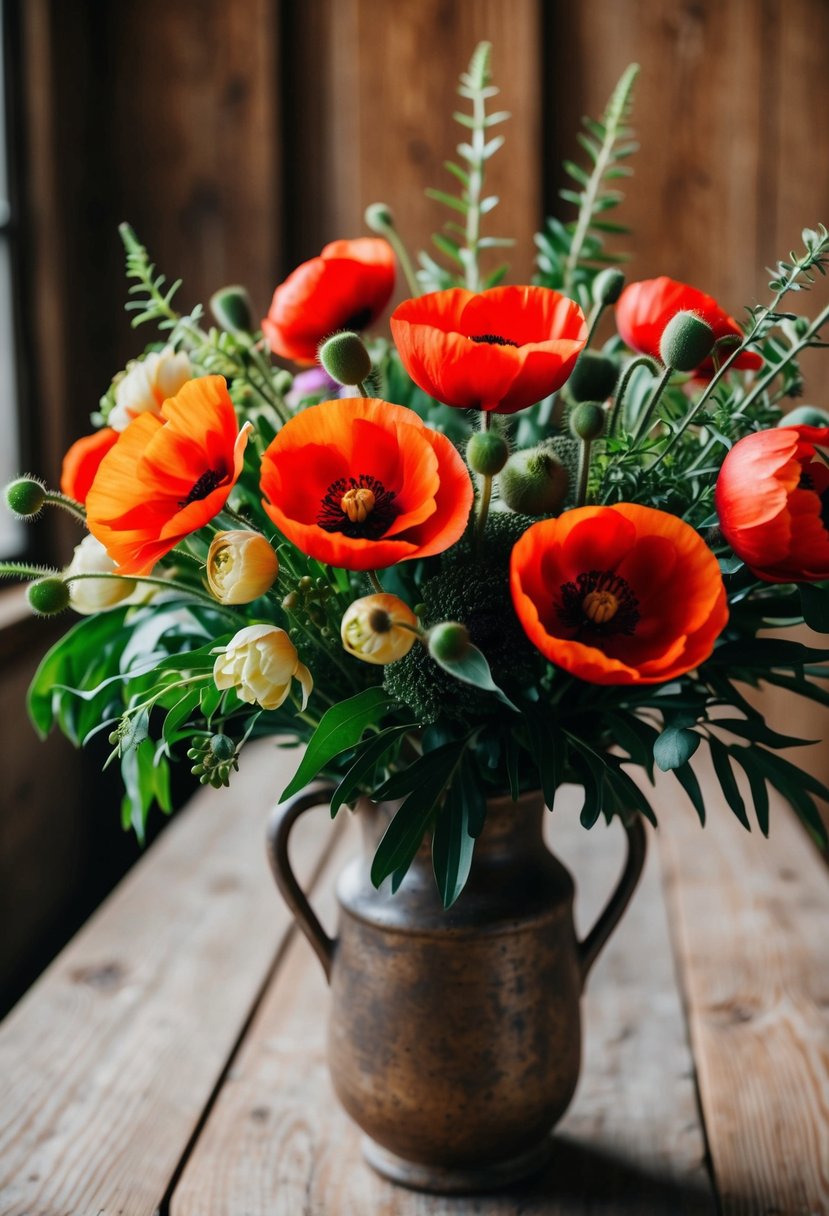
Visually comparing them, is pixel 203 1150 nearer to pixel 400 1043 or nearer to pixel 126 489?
pixel 400 1043

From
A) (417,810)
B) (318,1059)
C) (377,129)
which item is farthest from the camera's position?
(377,129)

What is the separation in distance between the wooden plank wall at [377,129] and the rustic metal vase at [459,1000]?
3.88ft

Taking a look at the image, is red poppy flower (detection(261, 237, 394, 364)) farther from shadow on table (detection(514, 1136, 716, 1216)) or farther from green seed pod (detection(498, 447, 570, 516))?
shadow on table (detection(514, 1136, 716, 1216))

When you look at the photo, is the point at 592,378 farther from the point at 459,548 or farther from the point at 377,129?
the point at 377,129

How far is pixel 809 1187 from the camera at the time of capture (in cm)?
68

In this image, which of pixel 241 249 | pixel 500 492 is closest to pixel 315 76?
pixel 241 249

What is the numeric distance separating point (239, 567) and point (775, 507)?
23cm

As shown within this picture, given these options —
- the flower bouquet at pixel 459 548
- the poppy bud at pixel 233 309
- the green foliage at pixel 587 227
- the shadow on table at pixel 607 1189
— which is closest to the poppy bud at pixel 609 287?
the flower bouquet at pixel 459 548

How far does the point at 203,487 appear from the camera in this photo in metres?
0.52

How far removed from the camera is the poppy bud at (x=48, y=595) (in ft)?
1.74

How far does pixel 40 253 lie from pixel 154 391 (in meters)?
1.15

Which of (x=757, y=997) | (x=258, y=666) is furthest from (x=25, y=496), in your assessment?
(x=757, y=997)

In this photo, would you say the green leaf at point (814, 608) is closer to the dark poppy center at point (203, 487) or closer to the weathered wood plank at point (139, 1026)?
the dark poppy center at point (203, 487)

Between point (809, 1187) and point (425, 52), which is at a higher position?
point (425, 52)
